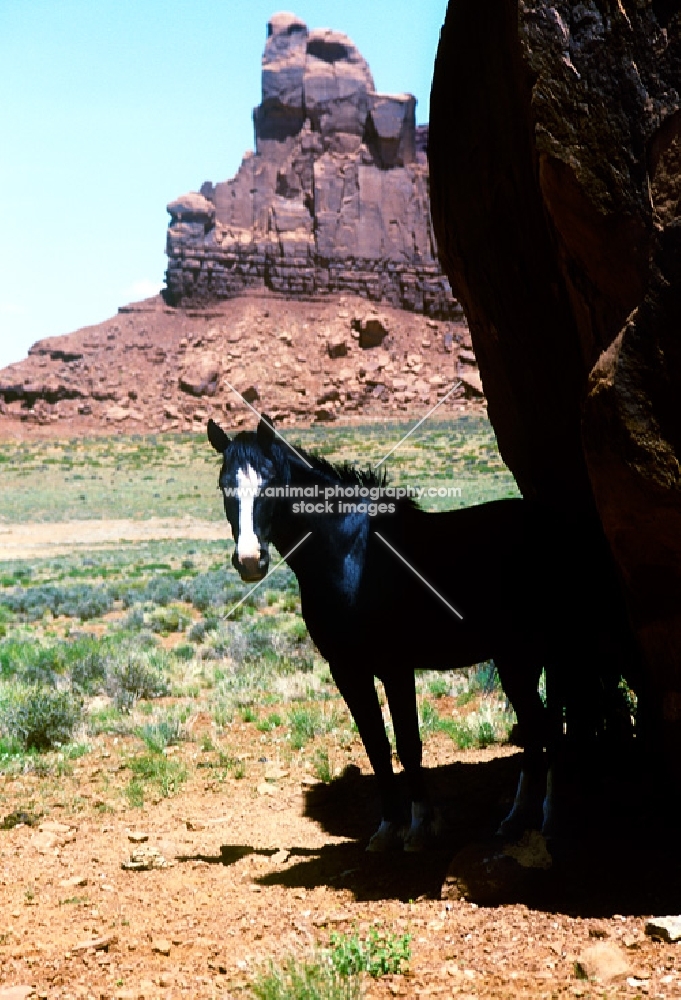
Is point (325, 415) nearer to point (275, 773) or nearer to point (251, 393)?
point (251, 393)

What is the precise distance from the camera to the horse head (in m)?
4.80

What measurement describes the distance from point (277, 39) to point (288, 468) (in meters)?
129

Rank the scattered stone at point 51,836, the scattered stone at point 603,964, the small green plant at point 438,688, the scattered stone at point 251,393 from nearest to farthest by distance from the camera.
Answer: the scattered stone at point 603,964 → the scattered stone at point 51,836 → the small green plant at point 438,688 → the scattered stone at point 251,393

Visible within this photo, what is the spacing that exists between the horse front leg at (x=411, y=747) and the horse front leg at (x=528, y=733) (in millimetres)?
461

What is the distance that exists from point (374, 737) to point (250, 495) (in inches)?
62.6

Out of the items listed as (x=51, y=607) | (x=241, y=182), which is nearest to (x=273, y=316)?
(x=241, y=182)

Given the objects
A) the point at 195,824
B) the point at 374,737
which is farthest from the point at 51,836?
the point at 374,737

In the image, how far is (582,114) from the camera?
165 inches

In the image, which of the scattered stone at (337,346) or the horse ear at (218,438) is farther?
the scattered stone at (337,346)

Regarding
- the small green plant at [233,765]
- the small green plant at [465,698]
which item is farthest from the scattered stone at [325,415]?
the small green plant at [233,765]

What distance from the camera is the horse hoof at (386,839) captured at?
560 cm

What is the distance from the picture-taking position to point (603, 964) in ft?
11.7

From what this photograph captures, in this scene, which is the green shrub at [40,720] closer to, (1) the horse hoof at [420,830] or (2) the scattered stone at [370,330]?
(1) the horse hoof at [420,830]

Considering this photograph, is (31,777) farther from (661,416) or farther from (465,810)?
(661,416)
